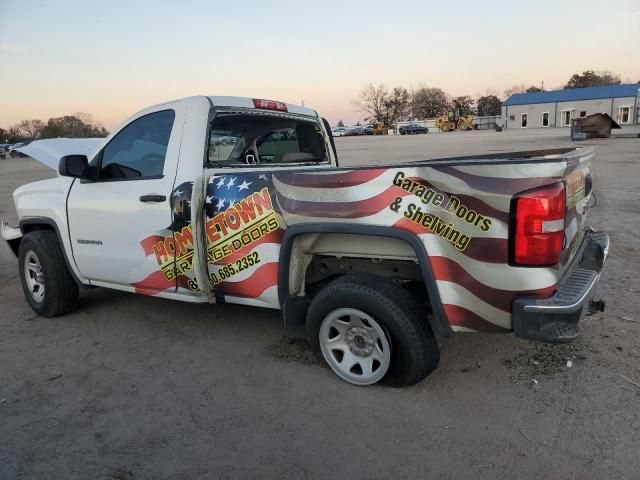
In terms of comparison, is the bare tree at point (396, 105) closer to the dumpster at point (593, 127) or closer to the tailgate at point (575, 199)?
the dumpster at point (593, 127)

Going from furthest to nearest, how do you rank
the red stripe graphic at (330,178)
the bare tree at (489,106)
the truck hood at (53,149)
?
the bare tree at (489,106) < the truck hood at (53,149) < the red stripe graphic at (330,178)

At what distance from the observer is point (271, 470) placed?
2.56 meters

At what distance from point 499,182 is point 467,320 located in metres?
0.80

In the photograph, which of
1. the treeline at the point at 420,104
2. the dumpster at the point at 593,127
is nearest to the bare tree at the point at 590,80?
the treeline at the point at 420,104

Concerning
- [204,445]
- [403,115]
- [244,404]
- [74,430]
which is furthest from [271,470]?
[403,115]

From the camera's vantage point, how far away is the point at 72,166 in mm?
4188

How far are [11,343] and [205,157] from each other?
2.46 meters

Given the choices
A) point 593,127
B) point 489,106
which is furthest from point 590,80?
point 593,127

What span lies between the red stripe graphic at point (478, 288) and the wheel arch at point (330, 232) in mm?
56

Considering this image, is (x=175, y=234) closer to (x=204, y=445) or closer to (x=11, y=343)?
(x=204, y=445)

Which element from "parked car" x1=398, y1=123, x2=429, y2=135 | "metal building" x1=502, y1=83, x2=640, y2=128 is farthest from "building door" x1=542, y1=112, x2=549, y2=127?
"parked car" x1=398, y1=123, x2=429, y2=135

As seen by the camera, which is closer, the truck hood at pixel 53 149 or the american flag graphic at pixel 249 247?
the american flag graphic at pixel 249 247

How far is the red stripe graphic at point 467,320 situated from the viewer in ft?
9.08

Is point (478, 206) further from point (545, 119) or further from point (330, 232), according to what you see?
point (545, 119)
